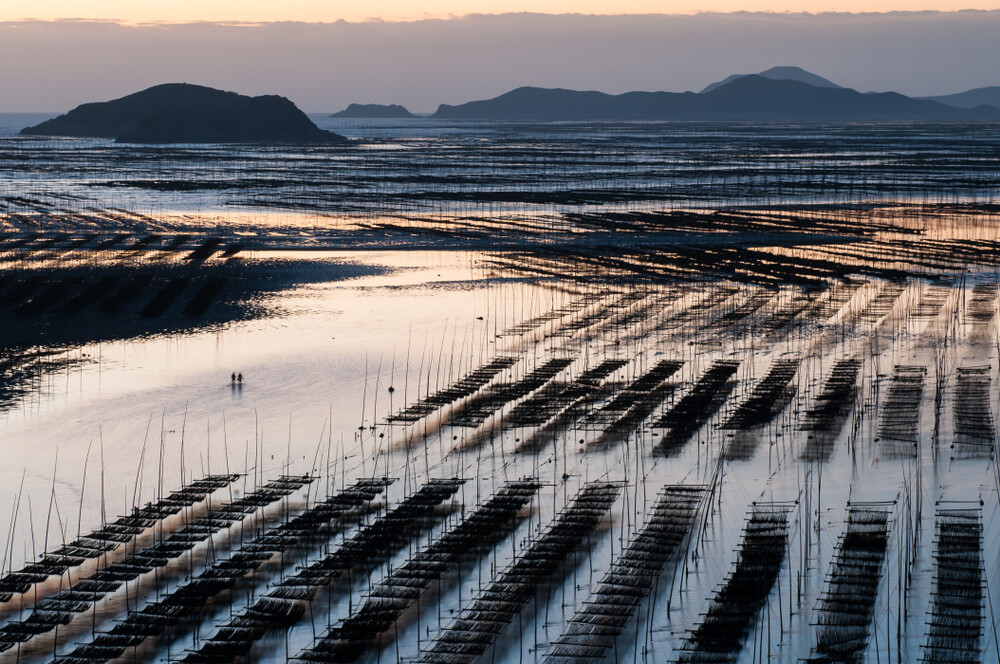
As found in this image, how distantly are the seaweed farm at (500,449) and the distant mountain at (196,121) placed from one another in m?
113

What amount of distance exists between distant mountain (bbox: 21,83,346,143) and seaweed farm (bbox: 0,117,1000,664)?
11290cm

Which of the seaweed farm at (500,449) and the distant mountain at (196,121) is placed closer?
the seaweed farm at (500,449)

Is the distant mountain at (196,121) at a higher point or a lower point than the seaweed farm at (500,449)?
higher

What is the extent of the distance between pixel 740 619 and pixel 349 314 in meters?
21.4

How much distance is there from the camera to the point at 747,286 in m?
36.8

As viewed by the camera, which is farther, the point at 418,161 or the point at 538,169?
the point at 418,161

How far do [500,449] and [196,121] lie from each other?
149m

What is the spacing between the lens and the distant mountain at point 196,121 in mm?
156625

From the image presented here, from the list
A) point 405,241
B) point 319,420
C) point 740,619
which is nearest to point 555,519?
point 740,619

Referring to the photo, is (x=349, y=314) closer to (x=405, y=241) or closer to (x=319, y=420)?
(x=319, y=420)

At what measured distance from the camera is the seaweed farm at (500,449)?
551 inches

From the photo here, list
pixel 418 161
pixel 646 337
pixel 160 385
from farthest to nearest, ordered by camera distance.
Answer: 1. pixel 418 161
2. pixel 646 337
3. pixel 160 385

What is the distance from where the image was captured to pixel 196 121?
16025 centimetres

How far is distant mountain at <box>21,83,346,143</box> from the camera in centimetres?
15662
